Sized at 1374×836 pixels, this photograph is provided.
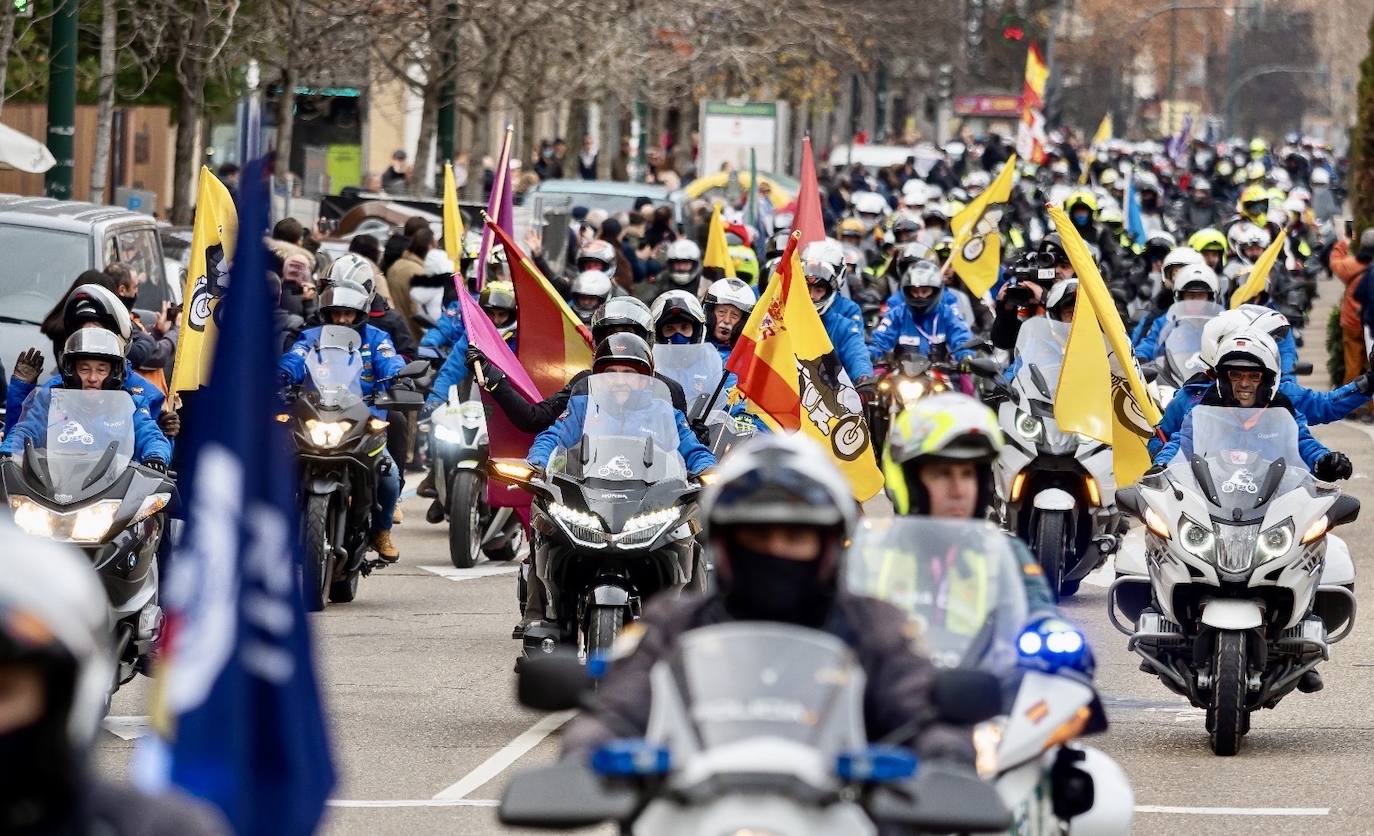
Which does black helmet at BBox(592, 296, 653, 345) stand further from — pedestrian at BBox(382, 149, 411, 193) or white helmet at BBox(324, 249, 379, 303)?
pedestrian at BBox(382, 149, 411, 193)

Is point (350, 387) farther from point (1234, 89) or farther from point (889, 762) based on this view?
point (1234, 89)

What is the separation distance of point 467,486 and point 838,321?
7.28ft

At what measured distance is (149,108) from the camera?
125 feet

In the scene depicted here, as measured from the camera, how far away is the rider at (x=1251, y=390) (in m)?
11.4

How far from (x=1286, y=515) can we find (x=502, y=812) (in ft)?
21.4

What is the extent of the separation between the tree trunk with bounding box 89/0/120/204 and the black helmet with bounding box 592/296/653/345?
12.2 meters

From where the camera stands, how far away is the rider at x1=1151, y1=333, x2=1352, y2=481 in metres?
11.4

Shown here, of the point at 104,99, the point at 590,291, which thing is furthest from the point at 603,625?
the point at 104,99

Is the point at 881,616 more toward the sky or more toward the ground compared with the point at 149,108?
more toward the ground

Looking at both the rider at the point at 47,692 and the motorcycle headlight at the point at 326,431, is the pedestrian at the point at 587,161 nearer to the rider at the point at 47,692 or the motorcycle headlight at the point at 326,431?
the motorcycle headlight at the point at 326,431

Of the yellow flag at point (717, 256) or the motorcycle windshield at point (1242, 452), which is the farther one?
the yellow flag at point (717, 256)

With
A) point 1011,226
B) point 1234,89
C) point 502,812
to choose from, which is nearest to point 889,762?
point 502,812

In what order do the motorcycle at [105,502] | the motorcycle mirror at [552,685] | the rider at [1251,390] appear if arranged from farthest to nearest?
the rider at [1251,390], the motorcycle at [105,502], the motorcycle mirror at [552,685]

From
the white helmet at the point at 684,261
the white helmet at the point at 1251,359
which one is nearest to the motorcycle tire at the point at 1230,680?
the white helmet at the point at 1251,359
